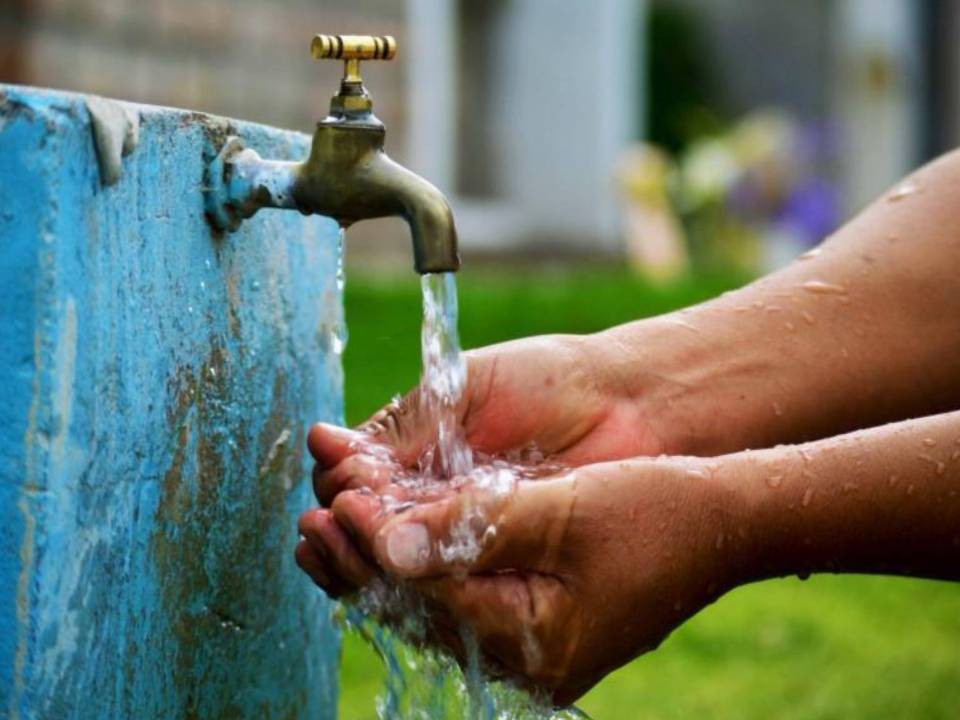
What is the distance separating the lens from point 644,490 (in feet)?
4.64

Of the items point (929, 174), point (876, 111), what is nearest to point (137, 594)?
point (929, 174)

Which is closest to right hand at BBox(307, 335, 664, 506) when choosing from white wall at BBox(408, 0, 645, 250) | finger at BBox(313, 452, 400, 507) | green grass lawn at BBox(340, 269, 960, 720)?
finger at BBox(313, 452, 400, 507)

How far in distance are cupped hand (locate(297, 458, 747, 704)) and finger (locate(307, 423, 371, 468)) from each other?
0.25 feet

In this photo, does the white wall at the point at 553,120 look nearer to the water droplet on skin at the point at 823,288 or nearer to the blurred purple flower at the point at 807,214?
the blurred purple flower at the point at 807,214

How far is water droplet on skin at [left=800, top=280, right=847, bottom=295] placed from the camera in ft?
6.35

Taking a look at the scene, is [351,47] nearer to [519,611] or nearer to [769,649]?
[519,611]

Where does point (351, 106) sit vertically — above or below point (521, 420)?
above

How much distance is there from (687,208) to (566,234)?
0.85 metres

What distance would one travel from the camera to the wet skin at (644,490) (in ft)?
4.50

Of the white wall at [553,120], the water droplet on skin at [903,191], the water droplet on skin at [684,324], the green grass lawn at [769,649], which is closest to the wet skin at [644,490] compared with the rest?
the water droplet on skin at [684,324]

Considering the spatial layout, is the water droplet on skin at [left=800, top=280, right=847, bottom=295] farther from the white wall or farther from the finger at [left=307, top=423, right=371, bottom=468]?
the white wall

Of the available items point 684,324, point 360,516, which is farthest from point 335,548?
point 684,324

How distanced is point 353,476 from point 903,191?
91cm

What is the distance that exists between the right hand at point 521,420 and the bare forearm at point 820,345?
50 mm
